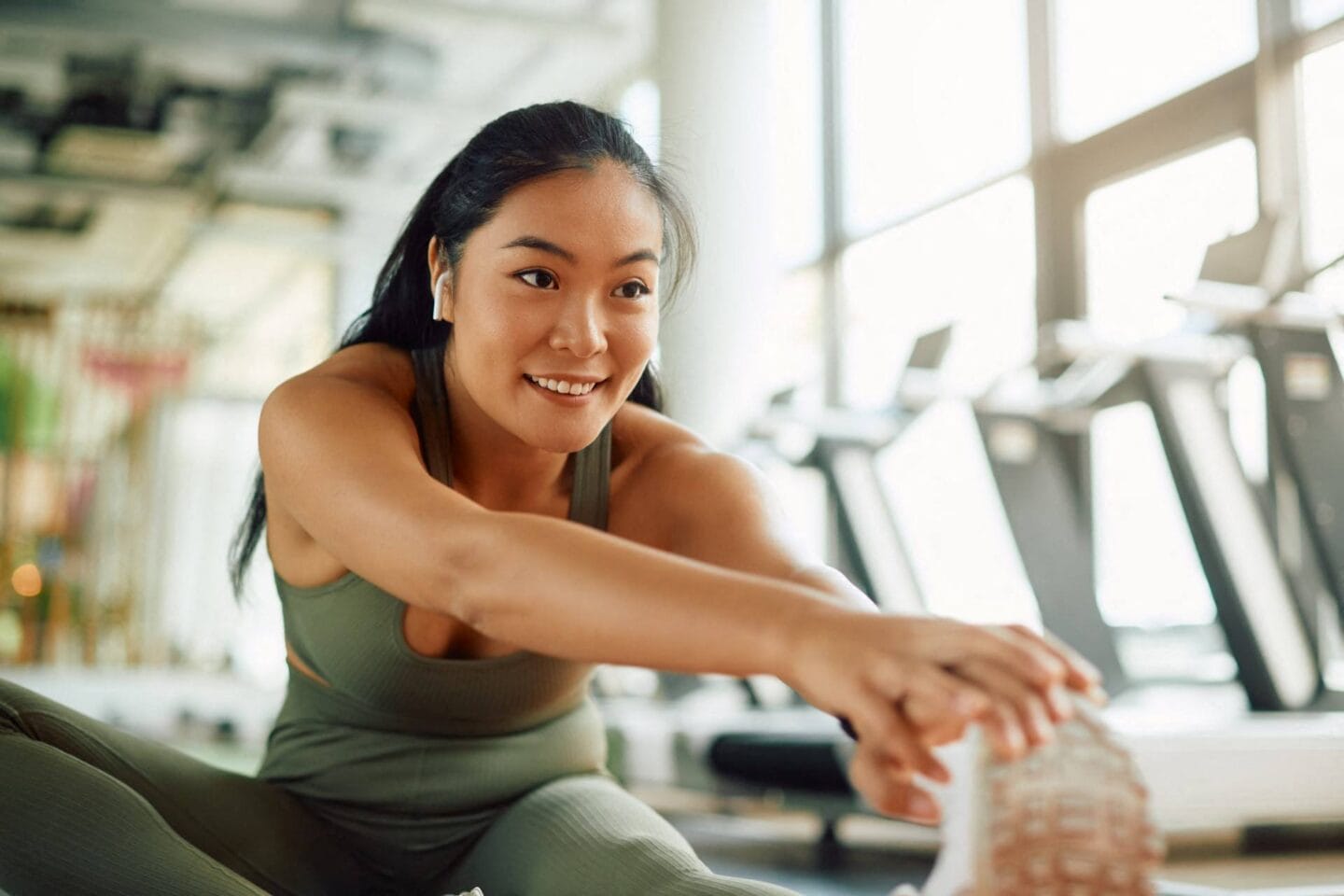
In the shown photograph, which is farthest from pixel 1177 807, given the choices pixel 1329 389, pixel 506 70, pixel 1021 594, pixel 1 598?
pixel 1 598

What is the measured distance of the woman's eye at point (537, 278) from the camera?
116 cm

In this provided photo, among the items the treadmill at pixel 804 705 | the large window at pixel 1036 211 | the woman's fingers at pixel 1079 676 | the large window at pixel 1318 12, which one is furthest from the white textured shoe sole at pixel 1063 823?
the large window at pixel 1318 12

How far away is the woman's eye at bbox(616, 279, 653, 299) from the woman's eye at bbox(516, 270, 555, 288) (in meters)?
0.06

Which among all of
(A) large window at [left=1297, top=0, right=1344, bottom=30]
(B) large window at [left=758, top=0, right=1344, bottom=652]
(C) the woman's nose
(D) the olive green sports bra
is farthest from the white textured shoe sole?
(A) large window at [left=1297, top=0, right=1344, bottom=30]

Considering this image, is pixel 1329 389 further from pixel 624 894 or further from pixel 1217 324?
pixel 624 894

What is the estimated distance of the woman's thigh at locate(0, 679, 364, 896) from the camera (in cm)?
129

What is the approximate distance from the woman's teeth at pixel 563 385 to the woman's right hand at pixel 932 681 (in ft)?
1.56

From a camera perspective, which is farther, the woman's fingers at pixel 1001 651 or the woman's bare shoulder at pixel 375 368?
the woman's bare shoulder at pixel 375 368

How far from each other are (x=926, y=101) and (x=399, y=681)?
5.10m

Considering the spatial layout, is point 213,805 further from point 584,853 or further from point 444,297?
point 444,297

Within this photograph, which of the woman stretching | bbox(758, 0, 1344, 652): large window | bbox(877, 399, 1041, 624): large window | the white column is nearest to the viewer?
the woman stretching

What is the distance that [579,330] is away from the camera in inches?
44.8

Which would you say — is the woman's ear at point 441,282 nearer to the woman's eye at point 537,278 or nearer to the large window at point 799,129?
the woman's eye at point 537,278

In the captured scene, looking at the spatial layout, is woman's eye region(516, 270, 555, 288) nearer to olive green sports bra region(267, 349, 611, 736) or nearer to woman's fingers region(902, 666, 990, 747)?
olive green sports bra region(267, 349, 611, 736)
